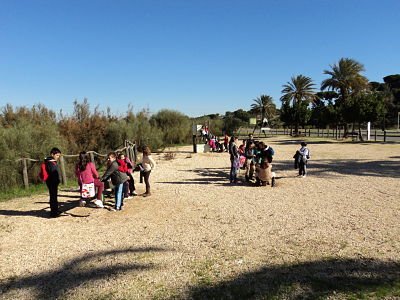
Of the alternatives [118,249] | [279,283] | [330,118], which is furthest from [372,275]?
[330,118]

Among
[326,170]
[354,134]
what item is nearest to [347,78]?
[354,134]

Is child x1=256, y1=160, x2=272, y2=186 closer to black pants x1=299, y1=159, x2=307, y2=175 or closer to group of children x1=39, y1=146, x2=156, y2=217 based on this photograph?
black pants x1=299, y1=159, x2=307, y2=175

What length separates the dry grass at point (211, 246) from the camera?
14.0ft

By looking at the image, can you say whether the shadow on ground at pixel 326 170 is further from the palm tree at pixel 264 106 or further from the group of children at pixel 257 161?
the palm tree at pixel 264 106

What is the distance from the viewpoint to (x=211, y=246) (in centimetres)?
562

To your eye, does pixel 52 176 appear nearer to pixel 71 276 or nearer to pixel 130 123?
pixel 71 276

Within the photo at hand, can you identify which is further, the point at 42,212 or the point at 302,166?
the point at 302,166

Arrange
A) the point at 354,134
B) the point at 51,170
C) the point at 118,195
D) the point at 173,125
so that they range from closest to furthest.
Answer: the point at 51,170, the point at 118,195, the point at 173,125, the point at 354,134

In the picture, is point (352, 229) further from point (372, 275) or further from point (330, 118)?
point (330, 118)

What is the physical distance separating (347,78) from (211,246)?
114ft

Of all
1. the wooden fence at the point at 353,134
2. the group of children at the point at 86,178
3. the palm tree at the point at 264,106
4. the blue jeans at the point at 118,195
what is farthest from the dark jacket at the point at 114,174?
the palm tree at the point at 264,106

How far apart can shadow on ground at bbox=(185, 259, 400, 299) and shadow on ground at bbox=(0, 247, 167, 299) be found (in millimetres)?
1208

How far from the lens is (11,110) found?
15625mm

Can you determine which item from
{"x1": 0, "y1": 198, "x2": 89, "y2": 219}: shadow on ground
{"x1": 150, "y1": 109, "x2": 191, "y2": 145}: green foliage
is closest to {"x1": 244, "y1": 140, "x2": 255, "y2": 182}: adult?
{"x1": 0, "y1": 198, "x2": 89, "y2": 219}: shadow on ground
